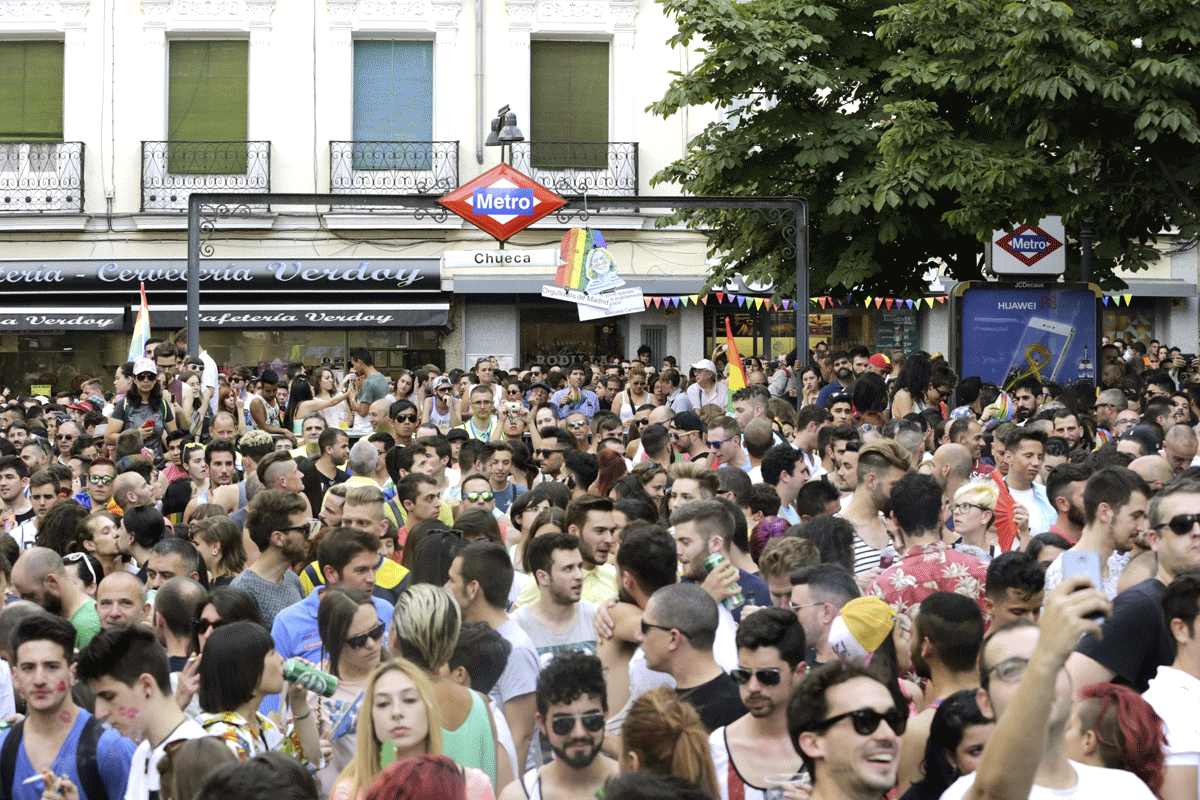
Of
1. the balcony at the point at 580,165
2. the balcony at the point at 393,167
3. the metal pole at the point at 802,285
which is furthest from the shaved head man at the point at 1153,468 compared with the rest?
the balcony at the point at 393,167

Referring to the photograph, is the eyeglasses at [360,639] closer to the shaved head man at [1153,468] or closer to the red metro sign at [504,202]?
the shaved head man at [1153,468]

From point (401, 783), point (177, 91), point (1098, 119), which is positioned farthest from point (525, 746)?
point (177, 91)

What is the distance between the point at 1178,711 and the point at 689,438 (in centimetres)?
578

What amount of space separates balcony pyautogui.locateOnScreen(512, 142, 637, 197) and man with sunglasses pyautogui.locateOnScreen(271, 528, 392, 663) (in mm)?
17945

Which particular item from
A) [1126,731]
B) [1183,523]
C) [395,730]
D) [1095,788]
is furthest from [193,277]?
[1095,788]

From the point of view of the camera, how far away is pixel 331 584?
19.1 ft

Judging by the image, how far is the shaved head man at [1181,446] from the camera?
8336mm

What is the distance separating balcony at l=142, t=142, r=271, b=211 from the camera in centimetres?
2330

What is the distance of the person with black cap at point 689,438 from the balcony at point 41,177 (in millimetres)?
16787

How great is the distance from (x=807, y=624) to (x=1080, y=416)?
19.3ft

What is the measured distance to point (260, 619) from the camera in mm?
5488

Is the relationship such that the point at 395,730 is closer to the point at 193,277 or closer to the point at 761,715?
the point at 761,715

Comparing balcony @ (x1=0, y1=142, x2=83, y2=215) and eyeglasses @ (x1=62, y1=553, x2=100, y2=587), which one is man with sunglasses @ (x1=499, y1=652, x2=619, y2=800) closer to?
eyeglasses @ (x1=62, y1=553, x2=100, y2=587)

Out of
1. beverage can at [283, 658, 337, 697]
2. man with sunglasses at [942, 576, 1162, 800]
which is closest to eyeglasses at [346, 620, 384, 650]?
beverage can at [283, 658, 337, 697]
